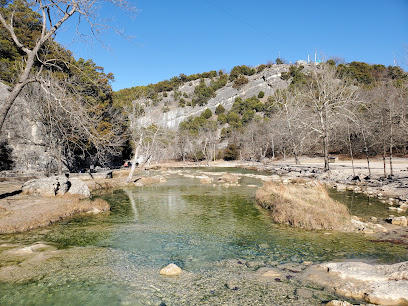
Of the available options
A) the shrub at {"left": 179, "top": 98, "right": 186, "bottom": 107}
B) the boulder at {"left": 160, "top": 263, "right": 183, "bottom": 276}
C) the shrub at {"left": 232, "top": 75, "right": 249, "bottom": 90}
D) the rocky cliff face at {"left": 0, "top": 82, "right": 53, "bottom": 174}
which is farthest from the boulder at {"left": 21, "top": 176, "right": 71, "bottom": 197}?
the shrub at {"left": 232, "top": 75, "right": 249, "bottom": 90}

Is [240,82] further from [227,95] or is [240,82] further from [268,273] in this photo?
[268,273]

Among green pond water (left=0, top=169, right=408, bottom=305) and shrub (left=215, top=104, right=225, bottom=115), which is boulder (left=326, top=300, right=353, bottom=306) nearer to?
green pond water (left=0, top=169, right=408, bottom=305)

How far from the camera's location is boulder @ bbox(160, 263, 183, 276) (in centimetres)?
677

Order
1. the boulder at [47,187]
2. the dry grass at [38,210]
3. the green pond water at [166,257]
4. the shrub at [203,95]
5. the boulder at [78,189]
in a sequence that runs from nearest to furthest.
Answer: the green pond water at [166,257]
the dry grass at [38,210]
the boulder at [47,187]
the boulder at [78,189]
the shrub at [203,95]

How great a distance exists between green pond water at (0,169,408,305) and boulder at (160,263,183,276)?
166 mm

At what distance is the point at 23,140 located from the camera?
29.3 m

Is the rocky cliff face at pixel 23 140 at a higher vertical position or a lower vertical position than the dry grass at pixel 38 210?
higher

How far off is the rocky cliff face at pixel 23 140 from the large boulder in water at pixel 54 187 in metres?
12.6

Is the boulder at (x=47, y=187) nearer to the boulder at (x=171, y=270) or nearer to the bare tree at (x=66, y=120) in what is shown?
the bare tree at (x=66, y=120)

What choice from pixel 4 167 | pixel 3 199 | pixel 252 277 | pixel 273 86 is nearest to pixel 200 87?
pixel 273 86

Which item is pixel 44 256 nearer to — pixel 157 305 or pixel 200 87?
pixel 157 305

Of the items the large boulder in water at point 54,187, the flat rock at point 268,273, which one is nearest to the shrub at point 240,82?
the large boulder in water at point 54,187

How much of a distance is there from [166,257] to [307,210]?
754 cm

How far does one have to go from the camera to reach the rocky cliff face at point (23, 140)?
2738 centimetres
